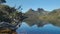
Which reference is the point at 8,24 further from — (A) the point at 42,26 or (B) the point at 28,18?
(A) the point at 42,26

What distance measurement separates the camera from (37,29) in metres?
6.23

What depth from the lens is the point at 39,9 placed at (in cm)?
623

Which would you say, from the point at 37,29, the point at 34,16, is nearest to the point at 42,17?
the point at 34,16

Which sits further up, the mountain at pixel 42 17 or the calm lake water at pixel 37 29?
the mountain at pixel 42 17

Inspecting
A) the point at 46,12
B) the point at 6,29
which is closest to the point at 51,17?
the point at 46,12

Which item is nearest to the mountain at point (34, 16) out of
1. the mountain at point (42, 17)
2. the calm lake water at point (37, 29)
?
the mountain at point (42, 17)

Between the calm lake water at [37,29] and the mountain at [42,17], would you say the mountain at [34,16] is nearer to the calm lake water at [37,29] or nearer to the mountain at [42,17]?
the mountain at [42,17]

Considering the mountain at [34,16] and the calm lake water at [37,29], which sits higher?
the mountain at [34,16]

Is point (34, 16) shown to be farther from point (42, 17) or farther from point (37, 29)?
point (37, 29)

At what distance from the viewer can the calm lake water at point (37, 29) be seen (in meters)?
6.13

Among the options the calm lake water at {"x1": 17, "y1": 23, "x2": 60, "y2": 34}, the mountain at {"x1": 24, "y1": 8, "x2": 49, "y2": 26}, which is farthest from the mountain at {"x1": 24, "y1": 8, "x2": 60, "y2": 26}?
the calm lake water at {"x1": 17, "y1": 23, "x2": 60, "y2": 34}

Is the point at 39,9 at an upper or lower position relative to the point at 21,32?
upper

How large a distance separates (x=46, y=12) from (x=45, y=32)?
2.22ft

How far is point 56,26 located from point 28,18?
973 millimetres
